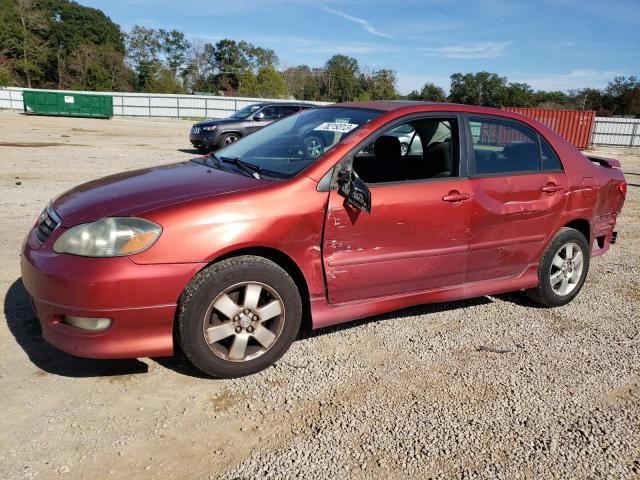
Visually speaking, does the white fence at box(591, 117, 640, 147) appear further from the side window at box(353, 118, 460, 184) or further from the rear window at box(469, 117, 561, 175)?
the side window at box(353, 118, 460, 184)

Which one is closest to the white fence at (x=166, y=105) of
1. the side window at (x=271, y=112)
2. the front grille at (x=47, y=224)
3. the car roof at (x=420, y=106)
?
the side window at (x=271, y=112)

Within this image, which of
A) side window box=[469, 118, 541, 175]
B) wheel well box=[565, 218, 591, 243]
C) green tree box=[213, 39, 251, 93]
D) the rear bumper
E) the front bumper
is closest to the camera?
the front bumper

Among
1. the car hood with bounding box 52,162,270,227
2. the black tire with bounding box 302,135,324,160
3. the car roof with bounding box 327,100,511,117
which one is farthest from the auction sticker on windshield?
the car hood with bounding box 52,162,270,227

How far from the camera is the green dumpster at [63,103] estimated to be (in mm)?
36156

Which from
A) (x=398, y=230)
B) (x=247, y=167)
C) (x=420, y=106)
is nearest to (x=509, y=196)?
(x=420, y=106)

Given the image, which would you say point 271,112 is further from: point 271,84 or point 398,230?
point 271,84

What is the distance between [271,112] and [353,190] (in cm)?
1371

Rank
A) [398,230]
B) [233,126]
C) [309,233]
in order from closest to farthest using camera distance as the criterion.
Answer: [309,233] < [398,230] < [233,126]

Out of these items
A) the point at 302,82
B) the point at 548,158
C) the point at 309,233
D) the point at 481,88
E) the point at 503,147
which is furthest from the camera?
the point at 302,82

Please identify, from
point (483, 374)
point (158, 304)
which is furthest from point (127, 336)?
point (483, 374)

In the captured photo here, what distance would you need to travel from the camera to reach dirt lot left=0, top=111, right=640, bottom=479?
244cm

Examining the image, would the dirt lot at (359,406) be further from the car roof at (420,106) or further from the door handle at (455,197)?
the car roof at (420,106)

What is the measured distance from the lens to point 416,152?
4.08 metres

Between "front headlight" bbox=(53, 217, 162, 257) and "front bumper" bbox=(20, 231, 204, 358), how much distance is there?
1.9 inches
